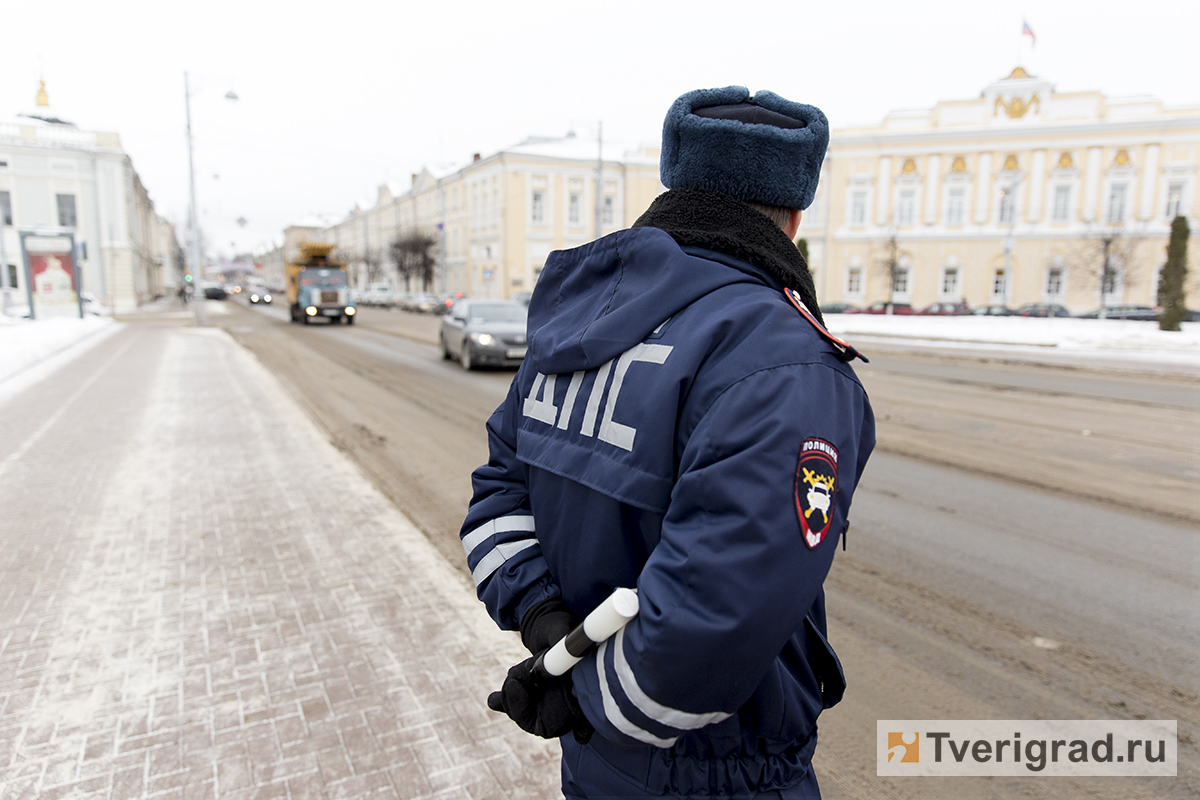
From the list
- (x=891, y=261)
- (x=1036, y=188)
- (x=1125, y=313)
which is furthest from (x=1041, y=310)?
(x=891, y=261)

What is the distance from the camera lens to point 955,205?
160 ft

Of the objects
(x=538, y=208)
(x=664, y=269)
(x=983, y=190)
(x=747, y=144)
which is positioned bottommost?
(x=664, y=269)

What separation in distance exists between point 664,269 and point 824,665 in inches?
35.2

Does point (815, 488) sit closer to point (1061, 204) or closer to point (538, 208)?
point (538, 208)

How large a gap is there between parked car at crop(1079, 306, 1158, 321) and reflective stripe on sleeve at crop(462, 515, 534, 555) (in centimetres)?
4838

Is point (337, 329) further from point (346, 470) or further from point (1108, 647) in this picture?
point (1108, 647)

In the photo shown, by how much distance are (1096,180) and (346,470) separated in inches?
2125

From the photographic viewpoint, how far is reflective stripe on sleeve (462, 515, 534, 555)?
174 centimetres

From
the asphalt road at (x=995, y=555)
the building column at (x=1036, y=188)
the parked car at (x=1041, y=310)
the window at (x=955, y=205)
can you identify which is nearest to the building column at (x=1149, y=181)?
the building column at (x=1036, y=188)

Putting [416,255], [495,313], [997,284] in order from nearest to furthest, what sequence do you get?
[495,313]
[997,284]
[416,255]

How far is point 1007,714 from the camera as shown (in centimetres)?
309

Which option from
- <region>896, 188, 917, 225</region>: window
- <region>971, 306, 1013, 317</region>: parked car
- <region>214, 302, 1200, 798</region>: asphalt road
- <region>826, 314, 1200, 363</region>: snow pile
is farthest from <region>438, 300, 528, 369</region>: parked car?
<region>896, 188, 917, 225</region>: window

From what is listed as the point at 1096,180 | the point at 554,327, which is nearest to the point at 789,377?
the point at 554,327

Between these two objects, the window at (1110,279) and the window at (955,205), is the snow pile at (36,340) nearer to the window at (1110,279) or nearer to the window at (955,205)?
the window at (955,205)
